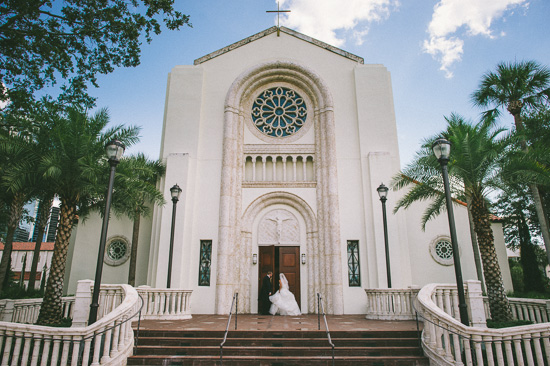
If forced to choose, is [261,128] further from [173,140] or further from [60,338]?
[60,338]

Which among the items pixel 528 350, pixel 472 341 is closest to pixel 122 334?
pixel 472 341

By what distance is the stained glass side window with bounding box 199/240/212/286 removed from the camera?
15.3m

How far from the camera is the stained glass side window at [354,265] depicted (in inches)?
597

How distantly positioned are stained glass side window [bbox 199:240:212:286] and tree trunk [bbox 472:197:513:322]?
403 inches

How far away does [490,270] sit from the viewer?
35.2 ft

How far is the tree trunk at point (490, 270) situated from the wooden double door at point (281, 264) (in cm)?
737

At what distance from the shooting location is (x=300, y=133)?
1775 cm

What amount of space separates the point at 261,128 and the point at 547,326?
13.6 m

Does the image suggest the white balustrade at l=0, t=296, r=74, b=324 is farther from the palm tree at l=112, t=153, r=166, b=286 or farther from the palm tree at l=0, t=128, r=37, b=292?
the palm tree at l=112, t=153, r=166, b=286

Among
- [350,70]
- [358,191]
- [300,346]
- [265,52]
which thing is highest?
[265,52]

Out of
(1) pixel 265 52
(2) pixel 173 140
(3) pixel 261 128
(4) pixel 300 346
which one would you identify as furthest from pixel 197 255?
(1) pixel 265 52

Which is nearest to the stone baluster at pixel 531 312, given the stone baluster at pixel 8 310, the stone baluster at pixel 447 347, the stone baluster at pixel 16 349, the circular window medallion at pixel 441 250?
the circular window medallion at pixel 441 250

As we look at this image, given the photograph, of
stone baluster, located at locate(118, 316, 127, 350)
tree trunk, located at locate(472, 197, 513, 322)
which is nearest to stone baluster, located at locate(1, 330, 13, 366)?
stone baluster, located at locate(118, 316, 127, 350)

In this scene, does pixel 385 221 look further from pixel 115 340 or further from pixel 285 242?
pixel 115 340
